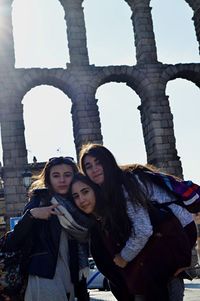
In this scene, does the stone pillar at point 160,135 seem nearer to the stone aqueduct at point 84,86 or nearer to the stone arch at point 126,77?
the stone aqueduct at point 84,86

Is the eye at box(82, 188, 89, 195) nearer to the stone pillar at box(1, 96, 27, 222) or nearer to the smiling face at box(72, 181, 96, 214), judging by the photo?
the smiling face at box(72, 181, 96, 214)

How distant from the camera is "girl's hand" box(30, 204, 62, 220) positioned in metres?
3.68

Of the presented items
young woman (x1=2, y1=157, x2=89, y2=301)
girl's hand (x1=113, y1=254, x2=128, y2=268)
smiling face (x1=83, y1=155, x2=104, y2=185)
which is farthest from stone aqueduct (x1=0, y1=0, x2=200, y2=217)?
girl's hand (x1=113, y1=254, x2=128, y2=268)

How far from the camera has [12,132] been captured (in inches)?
727

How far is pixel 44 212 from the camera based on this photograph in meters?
3.69

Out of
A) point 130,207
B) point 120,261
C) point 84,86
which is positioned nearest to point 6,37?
point 84,86

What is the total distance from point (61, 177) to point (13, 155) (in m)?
14.6

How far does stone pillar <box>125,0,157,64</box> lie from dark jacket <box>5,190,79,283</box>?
56.2ft

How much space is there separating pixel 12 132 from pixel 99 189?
15.2 metres

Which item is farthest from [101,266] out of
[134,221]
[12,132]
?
[12,132]

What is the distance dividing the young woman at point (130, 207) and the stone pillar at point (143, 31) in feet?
56.1

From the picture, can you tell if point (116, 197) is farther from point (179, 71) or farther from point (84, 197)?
point (179, 71)

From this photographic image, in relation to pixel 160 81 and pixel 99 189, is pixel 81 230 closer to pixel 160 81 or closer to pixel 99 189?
pixel 99 189

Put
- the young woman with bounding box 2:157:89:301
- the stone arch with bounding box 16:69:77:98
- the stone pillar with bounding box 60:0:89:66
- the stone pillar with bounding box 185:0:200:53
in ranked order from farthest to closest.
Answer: the stone pillar with bounding box 185:0:200:53, the stone pillar with bounding box 60:0:89:66, the stone arch with bounding box 16:69:77:98, the young woman with bounding box 2:157:89:301
